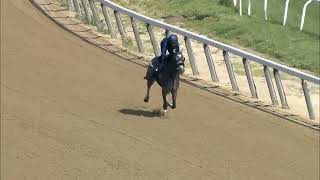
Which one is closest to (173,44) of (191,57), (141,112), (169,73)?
(169,73)

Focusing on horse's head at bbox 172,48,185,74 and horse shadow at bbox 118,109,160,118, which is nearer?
A: horse's head at bbox 172,48,185,74

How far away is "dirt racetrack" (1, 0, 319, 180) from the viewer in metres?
8.42

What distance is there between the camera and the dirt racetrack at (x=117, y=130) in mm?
8422

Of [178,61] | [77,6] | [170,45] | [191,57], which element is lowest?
[191,57]

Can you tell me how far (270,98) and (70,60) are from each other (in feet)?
14.0

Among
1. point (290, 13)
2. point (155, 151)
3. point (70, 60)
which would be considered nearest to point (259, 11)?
point (290, 13)

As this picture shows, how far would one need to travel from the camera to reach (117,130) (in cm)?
973

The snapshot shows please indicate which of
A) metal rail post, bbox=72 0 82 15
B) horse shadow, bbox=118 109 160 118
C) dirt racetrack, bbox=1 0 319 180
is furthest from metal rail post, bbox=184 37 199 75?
metal rail post, bbox=72 0 82 15

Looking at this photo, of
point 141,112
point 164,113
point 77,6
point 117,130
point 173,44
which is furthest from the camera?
point 77,6

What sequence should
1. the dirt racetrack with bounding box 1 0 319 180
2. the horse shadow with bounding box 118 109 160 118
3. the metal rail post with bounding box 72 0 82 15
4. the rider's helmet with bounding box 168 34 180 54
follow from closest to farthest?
the dirt racetrack with bounding box 1 0 319 180, the rider's helmet with bounding box 168 34 180 54, the horse shadow with bounding box 118 109 160 118, the metal rail post with bounding box 72 0 82 15

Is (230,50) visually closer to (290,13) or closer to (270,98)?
(270,98)

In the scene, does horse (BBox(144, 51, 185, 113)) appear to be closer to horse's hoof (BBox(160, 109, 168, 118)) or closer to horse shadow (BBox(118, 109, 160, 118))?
horse's hoof (BBox(160, 109, 168, 118))

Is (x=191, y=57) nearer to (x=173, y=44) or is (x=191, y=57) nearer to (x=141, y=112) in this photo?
(x=141, y=112)

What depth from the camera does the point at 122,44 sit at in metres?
15.1
